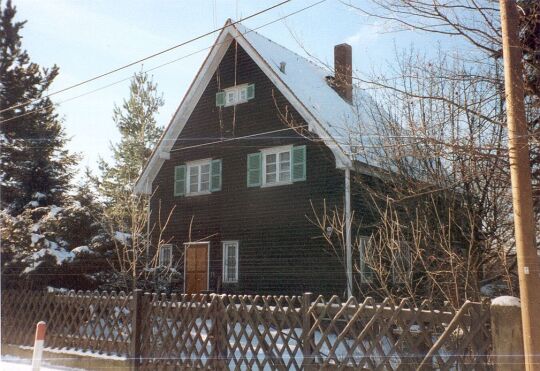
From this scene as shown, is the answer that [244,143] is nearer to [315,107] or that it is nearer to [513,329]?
[315,107]

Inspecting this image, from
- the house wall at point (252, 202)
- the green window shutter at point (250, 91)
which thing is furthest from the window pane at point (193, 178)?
the green window shutter at point (250, 91)

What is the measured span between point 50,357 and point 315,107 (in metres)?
10.5

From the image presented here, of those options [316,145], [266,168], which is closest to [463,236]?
[316,145]

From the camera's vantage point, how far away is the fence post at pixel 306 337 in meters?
6.48

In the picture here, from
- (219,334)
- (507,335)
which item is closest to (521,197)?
(507,335)

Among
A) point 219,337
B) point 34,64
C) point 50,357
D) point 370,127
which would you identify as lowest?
point 50,357

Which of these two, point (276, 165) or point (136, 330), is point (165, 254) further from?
point (136, 330)

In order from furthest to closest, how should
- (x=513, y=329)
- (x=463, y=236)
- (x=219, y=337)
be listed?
(x=463, y=236) < (x=219, y=337) < (x=513, y=329)

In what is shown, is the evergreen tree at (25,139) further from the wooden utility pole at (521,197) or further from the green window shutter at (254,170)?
the wooden utility pole at (521,197)

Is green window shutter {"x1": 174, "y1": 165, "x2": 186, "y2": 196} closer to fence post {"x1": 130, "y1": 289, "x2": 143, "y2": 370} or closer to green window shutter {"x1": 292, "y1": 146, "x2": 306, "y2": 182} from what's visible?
green window shutter {"x1": 292, "y1": 146, "x2": 306, "y2": 182}

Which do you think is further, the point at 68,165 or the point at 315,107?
the point at 68,165

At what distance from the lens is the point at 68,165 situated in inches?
985

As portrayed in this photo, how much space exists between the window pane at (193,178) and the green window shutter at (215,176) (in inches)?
39.9

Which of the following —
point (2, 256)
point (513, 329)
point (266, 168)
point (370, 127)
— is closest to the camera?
point (513, 329)
